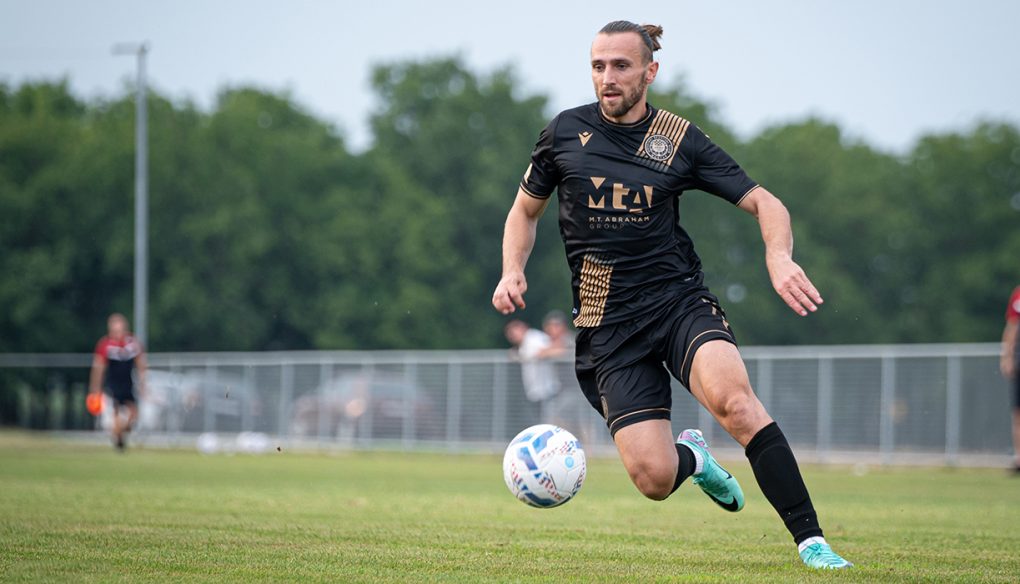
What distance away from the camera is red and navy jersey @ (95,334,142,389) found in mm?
24219

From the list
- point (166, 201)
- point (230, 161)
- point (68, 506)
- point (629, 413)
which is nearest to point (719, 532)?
point (629, 413)

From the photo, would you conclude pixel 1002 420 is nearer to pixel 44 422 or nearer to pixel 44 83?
pixel 44 422

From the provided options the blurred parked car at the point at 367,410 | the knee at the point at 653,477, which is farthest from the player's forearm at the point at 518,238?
the blurred parked car at the point at 367,410

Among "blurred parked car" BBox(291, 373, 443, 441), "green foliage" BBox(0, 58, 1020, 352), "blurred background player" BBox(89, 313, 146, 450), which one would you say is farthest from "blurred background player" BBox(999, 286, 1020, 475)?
"green foliage" BBox(0, 58, 1020, 352)

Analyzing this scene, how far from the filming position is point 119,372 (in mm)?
24234

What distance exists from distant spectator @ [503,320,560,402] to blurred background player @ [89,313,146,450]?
6.37m

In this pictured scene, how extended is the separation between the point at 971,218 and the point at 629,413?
59.1m

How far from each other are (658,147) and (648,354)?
1.02 meters

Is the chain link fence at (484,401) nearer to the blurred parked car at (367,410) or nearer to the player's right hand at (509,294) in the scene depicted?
the blurred parked car at (367,410)

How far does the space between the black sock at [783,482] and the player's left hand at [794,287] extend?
0.69 meters

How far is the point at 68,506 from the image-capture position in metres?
10.2

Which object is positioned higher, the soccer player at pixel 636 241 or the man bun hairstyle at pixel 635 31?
the man bun hairstyle at pixel 635 31

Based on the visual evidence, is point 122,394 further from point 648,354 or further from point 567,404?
point 648,354

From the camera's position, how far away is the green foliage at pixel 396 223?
161ft
